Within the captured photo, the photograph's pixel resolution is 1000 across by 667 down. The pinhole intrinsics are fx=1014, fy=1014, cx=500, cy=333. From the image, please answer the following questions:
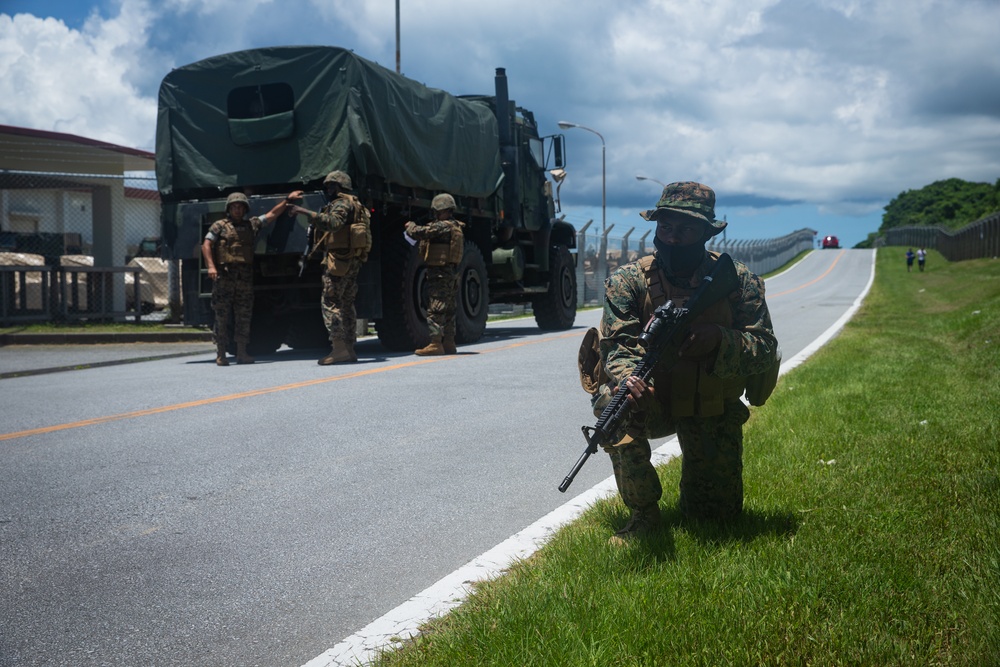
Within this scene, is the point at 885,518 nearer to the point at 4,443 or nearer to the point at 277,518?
the point at 277,518

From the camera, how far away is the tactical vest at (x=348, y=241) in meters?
11.4

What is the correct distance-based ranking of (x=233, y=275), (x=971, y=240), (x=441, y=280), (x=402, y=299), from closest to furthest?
(x=233, y=275)
(x=441, y=280)
(x=402, y=299)
(x=971, y=240)

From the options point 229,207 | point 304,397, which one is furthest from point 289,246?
point 304,397

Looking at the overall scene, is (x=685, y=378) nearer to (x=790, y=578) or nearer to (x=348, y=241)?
(x=790, y=578)

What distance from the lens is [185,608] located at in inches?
140

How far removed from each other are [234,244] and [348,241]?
1.33m

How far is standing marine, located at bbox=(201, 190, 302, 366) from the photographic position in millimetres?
11594

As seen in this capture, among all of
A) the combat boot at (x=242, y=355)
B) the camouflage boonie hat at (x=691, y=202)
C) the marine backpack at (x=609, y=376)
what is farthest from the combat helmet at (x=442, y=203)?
the camouflage boonie hat at (x=691, y=202)

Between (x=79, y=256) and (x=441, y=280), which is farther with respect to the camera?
(x=79, y=256)

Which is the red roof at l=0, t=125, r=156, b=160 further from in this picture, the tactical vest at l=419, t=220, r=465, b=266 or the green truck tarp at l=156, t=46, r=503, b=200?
the tactical vest at l=419, t=220, r=465, b=266

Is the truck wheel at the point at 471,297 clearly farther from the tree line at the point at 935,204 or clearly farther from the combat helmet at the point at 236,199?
the tree line at the point at 935,204

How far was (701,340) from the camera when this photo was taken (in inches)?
151

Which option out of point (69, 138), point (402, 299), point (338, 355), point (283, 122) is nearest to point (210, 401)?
point (338, 355)

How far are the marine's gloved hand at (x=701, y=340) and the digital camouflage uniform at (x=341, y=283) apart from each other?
314 inches
